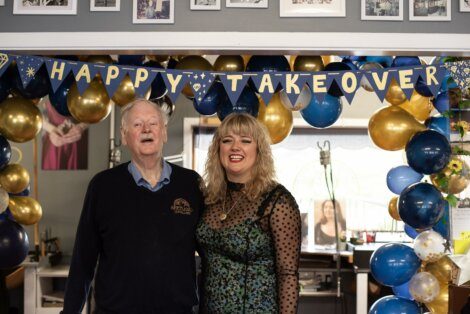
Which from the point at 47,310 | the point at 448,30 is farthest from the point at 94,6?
the point at 47,310

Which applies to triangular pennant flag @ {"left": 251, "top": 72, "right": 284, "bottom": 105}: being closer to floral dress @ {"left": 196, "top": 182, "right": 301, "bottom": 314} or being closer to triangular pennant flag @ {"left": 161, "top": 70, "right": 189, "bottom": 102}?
triangular pennant flag @ {"left": 161, "top": 70, "right": 189, "bottom": 102}

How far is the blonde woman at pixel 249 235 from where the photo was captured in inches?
80.4

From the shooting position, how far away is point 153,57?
3.11m

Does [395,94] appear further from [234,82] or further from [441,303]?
[441,303]

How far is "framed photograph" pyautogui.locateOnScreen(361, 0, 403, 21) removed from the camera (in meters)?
2.61

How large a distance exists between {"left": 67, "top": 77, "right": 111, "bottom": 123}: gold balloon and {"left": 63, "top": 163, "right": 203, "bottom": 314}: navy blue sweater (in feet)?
2.49

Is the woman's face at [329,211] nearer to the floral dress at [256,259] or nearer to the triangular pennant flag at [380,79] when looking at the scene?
the triangular pennant flag at [380,79]

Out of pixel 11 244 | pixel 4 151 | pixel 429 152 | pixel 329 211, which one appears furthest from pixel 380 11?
pixel 329 211

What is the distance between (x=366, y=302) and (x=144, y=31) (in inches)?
125

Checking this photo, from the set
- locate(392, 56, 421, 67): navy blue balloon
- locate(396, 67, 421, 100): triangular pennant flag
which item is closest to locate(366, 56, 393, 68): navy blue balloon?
locate(392, 56, 421, 67): navy blue balloon

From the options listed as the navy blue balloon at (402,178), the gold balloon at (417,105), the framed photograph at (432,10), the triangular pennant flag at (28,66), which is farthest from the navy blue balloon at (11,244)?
the framed photograph at (432,10)

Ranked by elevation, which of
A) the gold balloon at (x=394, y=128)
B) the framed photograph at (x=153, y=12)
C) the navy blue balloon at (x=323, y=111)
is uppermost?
the framed photograph at (x=153, y=12)

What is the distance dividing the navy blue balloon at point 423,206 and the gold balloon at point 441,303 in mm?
341

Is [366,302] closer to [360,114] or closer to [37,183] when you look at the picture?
[360,114]
